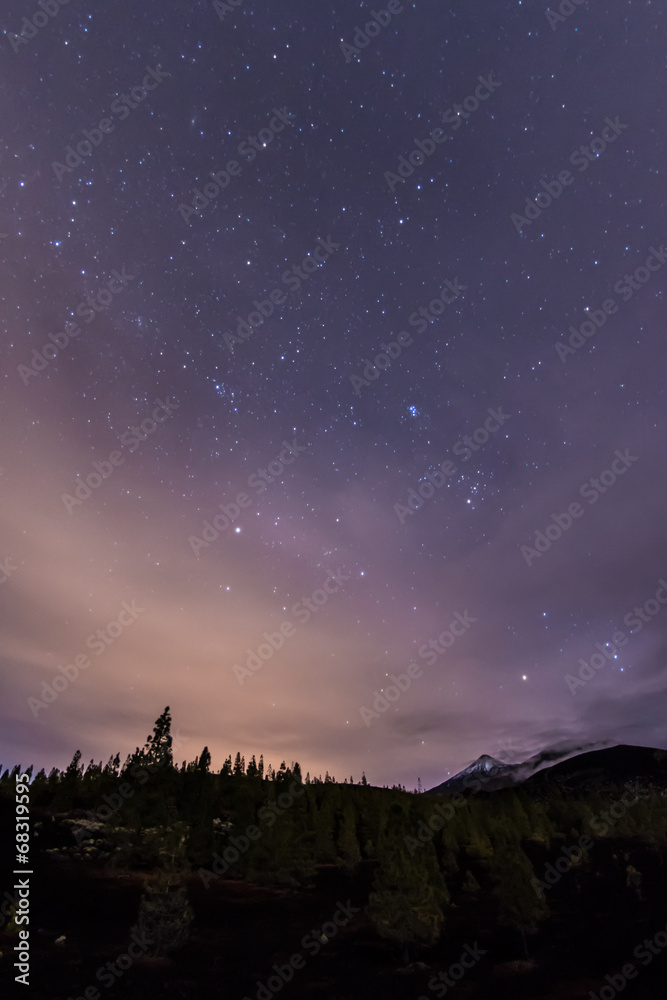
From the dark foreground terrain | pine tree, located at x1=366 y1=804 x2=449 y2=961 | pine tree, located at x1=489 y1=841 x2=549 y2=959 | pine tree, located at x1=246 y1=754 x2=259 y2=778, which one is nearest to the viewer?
the dark foreground terrain

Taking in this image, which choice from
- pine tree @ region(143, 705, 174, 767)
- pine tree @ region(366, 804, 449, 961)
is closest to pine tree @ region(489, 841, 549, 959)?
pine tree @ region(366, 804, 449, 961)

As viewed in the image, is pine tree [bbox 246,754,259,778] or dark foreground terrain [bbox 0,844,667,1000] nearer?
dark foreground terrain [bbox 0,844,667,1000]

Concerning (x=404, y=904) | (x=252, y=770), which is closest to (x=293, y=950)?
(x=404, y=904)

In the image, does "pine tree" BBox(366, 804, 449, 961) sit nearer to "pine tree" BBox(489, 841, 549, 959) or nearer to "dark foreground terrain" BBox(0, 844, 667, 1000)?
"dark foreground terrain" BBox(0, 844, 667, 1000)

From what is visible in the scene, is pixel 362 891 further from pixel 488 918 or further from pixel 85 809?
pixel 85 809

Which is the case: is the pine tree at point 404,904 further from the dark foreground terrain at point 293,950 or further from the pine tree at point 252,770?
the pine tree at point 252,770

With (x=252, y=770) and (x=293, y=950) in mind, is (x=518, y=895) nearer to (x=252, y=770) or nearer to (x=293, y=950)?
(x=293, y=950)

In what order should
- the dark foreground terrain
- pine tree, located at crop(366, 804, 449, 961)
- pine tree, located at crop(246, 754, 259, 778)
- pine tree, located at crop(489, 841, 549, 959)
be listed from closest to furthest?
the dark foreground terrain
pine tree, located at crop(366, 804, 449, 961)
pine tree, located at crop(489, 841, 549, 959)
pine tree, located at crop(246, 754, 259, 778)

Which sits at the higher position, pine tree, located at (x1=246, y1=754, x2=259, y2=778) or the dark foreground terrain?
pine tree, located at (x1=246, y1=754, x2=259, y2=778)

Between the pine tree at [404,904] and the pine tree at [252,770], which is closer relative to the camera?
the pine tree at [404,904]

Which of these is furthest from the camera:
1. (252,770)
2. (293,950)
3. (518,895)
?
(252,770)

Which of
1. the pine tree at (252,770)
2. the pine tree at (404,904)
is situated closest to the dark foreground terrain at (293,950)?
the pine tree at (404,904)

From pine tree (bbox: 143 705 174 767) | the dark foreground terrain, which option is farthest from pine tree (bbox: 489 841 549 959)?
pine tree (bbox: 143 705 174 767)

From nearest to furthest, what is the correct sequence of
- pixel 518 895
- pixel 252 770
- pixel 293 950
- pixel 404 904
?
1. pixel 293 950
2. pixel 404 904
3. pixel 518 895
4. pixel 252 770
